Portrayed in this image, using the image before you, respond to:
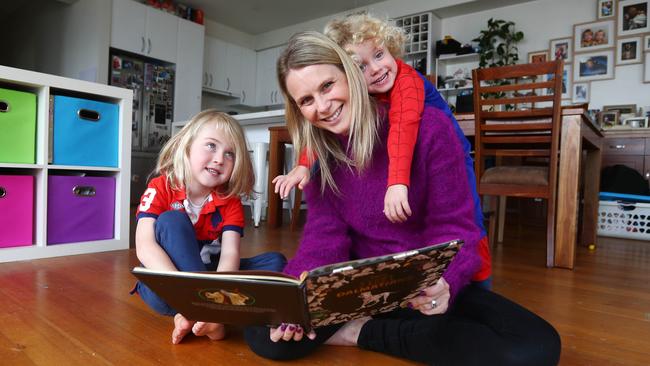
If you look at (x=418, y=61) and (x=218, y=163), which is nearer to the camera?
(x=218, y=163)

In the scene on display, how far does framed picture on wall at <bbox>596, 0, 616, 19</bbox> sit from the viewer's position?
3775 mm

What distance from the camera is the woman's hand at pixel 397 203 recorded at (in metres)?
0.74

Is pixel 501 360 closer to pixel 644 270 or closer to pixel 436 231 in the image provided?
pixel 436 231

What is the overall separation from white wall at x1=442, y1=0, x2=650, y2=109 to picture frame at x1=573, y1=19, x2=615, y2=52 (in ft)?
0.20

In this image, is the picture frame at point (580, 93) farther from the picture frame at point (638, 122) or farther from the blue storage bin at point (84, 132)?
the blue storage bin at point (84, 132)

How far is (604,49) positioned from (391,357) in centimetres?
413

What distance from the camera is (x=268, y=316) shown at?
2.00 feet

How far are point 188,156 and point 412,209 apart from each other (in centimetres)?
55

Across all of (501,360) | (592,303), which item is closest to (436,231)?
(501,360)

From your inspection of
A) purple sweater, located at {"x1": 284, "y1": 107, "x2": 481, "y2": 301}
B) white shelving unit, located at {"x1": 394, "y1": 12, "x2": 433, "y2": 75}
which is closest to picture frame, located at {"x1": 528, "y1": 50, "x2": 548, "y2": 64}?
white shelving unit, located at {"x1": 394, "y1": 12, "x2": 433, "y2": 75}

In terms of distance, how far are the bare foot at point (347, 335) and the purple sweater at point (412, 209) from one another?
0.44ft

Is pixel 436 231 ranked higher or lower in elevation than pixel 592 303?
higher

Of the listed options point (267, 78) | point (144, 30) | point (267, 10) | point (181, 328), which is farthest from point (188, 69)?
point (181, 328)

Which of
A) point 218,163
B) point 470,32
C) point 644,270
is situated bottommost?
point 644,270
